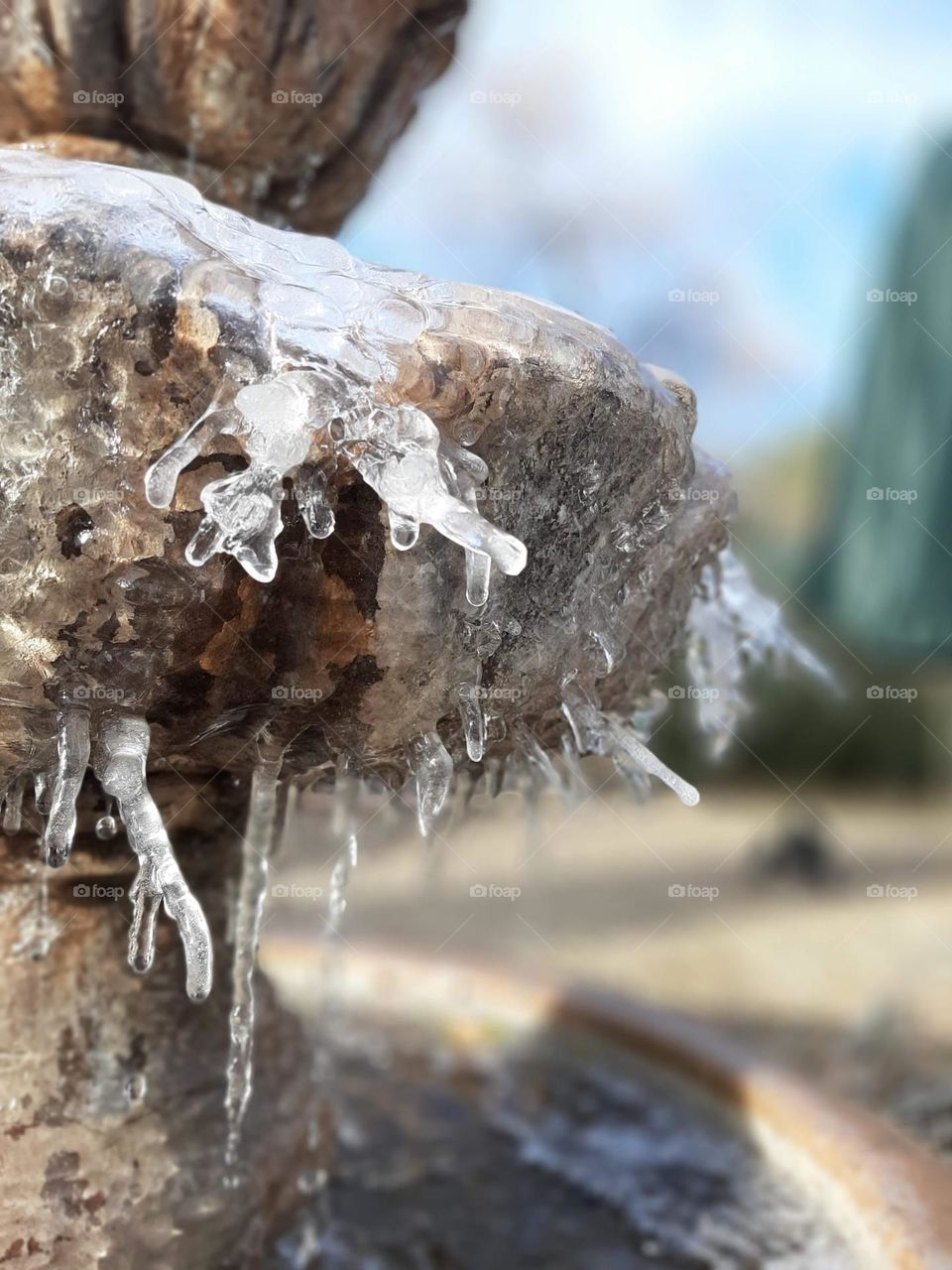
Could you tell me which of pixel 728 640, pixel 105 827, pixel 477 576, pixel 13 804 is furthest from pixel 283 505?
pixel 728 640

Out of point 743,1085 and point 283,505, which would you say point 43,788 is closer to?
point 283,505

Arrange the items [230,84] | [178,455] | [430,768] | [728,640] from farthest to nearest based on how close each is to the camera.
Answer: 1. [728,640]
2. [230,84]
3. [430,768]
4. [178,455]

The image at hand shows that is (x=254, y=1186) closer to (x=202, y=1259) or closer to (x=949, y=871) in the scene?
(x=202, y=1259)

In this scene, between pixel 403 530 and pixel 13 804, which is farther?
pixel 13 804

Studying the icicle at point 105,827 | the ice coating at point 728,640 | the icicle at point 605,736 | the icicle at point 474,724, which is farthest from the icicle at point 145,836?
the ice coating at point 728,640

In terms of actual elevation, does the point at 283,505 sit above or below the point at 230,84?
below

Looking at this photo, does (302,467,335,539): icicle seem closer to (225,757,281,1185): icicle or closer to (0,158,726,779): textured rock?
(0,158,726,779): textured rock

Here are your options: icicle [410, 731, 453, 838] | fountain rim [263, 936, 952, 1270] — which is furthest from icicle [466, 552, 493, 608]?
fountain rim [263, 936, 952, 1270]
